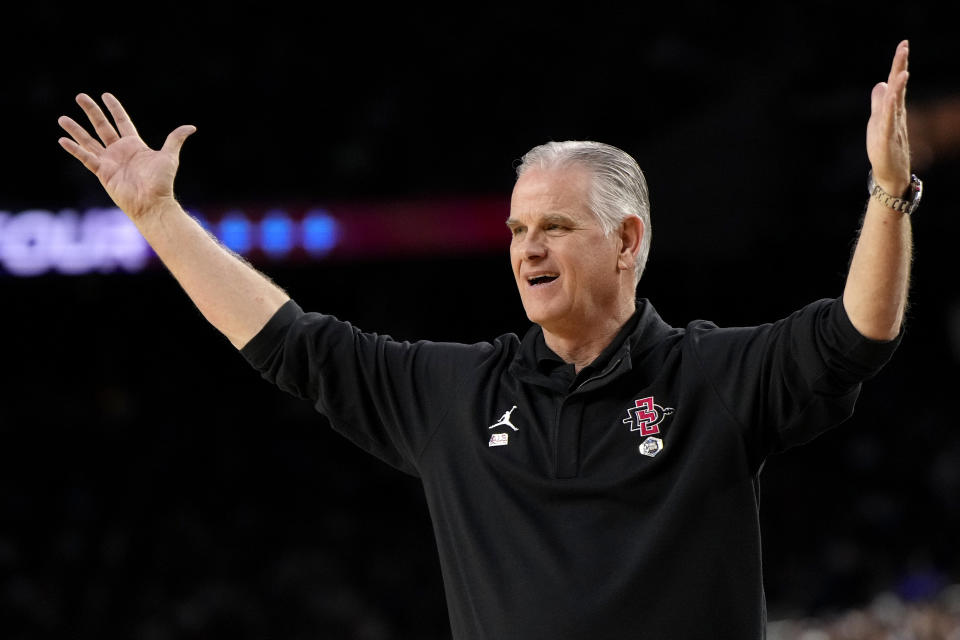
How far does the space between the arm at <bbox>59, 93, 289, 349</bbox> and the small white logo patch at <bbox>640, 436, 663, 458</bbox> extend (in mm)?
721

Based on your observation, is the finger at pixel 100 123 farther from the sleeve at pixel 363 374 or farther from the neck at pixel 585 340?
the neck at pixel 585 340

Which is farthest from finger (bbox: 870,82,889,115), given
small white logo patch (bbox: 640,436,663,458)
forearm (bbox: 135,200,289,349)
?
forearm (bbox: 135,200,289,349)

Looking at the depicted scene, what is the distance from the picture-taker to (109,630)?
7.84 meters

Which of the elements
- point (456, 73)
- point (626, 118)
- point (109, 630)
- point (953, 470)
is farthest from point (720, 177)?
point (109, 630)

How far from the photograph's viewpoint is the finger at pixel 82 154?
2316 millimetres

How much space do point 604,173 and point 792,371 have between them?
1.71ft

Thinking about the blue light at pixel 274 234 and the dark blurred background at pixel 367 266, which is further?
the dark blurred background at pixel 367 266

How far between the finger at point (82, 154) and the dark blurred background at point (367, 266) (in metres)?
5.68

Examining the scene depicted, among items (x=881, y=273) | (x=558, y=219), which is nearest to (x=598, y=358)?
(x=558, y=219)

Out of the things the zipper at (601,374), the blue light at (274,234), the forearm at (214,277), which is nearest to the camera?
the zipper at (601,374)

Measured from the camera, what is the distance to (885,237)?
1.81 m

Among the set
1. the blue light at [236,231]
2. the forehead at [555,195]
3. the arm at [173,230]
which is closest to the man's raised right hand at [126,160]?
the arm at [173,230]

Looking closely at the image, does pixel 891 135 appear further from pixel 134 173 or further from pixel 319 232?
pixel 319 232

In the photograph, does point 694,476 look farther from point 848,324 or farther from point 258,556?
point 258,556
